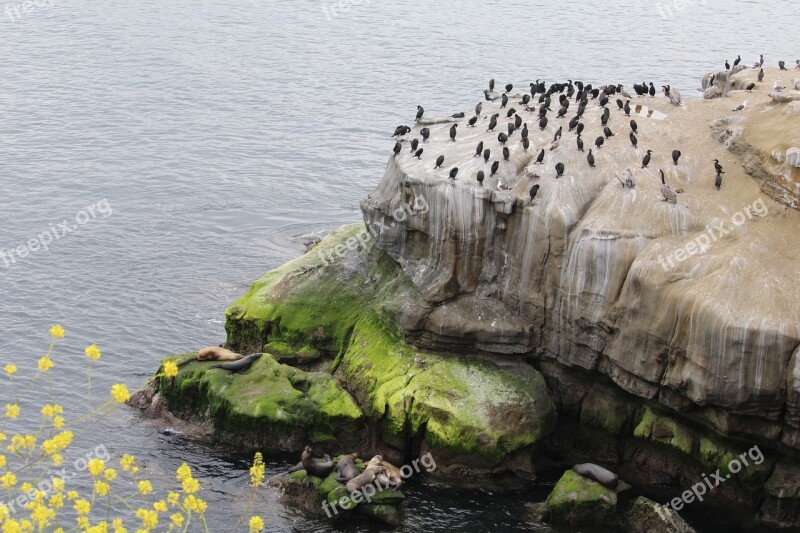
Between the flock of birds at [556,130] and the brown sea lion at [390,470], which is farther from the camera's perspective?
the flock of birds at [556,130]

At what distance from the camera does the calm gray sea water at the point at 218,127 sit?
46.7m

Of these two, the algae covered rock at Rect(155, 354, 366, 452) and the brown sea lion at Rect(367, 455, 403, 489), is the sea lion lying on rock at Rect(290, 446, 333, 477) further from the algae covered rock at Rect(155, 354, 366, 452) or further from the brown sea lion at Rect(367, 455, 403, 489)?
the algae covered rock at Rect(155, 354, 366, 452)

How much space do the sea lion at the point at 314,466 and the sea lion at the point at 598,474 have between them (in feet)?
27.1

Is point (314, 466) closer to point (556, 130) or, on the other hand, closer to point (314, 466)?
point (314, 466)

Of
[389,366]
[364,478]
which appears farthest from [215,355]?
[364,478]

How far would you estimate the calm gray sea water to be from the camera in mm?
46688

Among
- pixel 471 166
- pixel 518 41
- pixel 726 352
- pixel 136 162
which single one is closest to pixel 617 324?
pixel 726 352

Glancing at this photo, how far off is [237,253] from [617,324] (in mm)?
27632

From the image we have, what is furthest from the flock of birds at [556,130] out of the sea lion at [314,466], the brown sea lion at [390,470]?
the sea lion at [314,466]

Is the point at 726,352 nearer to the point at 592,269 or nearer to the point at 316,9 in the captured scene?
the point at 592,269

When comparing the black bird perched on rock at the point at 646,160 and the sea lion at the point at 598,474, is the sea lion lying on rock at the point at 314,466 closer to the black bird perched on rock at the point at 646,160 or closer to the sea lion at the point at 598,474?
the sea lion at the point at 598,474

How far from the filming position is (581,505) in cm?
3409

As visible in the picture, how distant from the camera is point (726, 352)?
32.4m

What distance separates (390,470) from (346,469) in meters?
1.62
